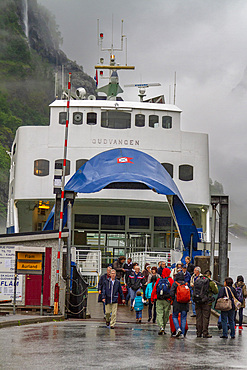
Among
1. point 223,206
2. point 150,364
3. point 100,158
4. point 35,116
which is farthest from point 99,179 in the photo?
point 35,116

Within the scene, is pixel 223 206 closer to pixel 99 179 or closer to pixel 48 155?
pixel 99 179

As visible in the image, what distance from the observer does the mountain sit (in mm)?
96312

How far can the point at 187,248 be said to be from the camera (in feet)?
77.2

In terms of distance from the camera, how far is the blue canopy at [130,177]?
2031 cm

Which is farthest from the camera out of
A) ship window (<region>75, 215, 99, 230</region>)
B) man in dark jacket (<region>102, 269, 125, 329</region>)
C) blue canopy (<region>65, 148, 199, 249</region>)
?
ship window (<region>75, 215, 99, 230</region>)

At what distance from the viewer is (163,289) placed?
12.8 metres

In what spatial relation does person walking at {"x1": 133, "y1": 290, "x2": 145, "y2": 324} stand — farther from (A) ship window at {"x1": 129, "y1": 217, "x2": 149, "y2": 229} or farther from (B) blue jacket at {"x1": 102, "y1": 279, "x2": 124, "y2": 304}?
(A) ship window at {"x1": 129, "y1": 217, "x2": 149, "y2": 229}

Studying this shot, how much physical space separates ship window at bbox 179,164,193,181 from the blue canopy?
13.3 ft

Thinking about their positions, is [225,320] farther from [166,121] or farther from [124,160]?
[166,121]

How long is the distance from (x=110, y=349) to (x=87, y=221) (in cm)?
1992

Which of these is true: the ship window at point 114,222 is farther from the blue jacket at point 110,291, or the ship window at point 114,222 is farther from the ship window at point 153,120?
the blue jacket at point 110,291

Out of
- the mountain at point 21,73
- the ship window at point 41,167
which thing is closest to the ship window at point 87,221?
the ship window at point 41,167

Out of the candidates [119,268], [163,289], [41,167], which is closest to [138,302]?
[163,289]

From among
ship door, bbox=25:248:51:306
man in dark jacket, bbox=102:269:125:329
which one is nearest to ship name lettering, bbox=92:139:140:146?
ship door, bbox=25:248:51:306
